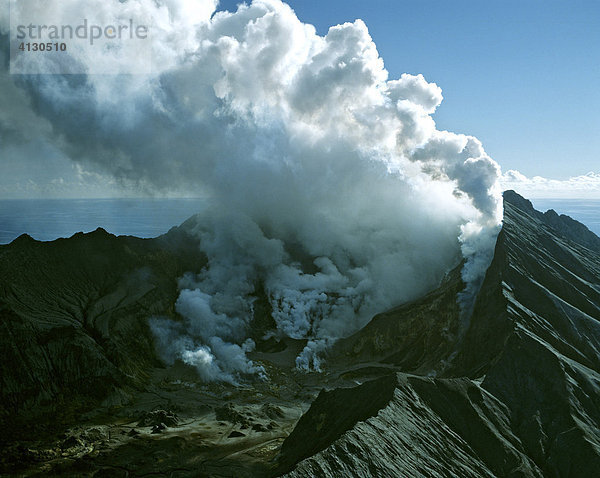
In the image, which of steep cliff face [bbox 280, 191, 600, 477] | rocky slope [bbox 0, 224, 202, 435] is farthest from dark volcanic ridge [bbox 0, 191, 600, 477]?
rocky slope [bbox 0, 224, 202, 435]

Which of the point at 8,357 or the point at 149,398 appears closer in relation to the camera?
the point at 8,357

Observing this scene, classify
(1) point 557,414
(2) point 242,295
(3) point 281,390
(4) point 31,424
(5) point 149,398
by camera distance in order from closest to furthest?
(1) point 557,414
(4) point 31,424
(5) point 149,398
(3) point 281,390
(2) point 242,295

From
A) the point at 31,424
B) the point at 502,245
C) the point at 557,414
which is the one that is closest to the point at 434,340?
the point at 502,245

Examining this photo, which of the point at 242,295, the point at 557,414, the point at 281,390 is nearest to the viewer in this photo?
the point at 557,414

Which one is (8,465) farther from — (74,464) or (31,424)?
(31,424)

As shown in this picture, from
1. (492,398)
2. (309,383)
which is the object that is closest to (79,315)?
(309,383)

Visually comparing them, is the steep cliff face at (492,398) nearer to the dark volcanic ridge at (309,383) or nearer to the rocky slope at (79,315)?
the dark volcanic ridge at (309,383)

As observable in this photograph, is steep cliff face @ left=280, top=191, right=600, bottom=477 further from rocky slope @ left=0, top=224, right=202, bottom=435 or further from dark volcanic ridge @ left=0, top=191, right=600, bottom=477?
rocky slope @ left=0, top=224, right=202, bottom=435
